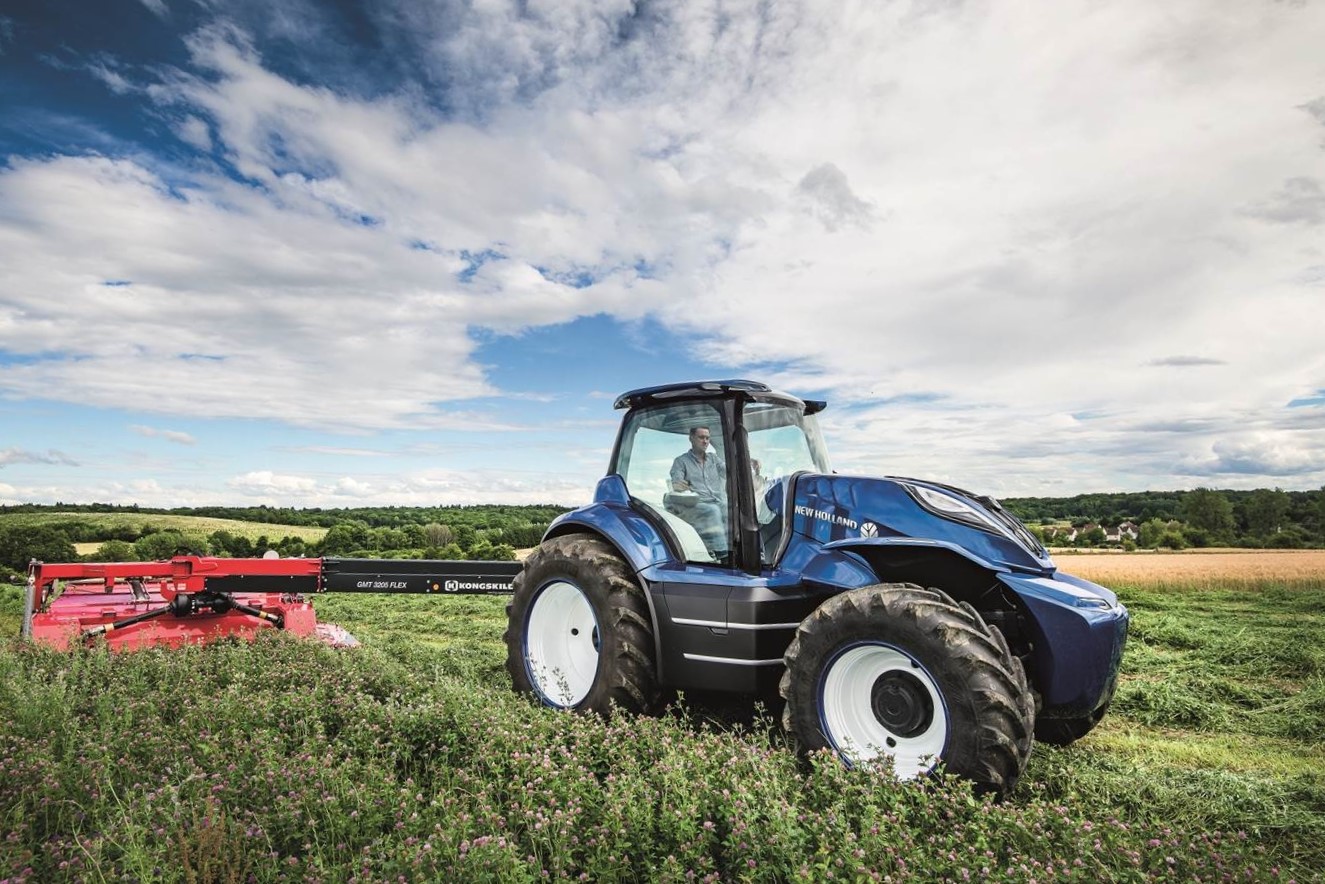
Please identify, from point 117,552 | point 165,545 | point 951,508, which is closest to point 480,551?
point 117,552

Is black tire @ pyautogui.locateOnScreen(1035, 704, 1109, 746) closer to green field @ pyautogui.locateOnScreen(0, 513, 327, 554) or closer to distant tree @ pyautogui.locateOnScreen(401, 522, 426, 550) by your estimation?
distant tree @ pyautogui.locateOnScreen(401, 522, 426, 550)

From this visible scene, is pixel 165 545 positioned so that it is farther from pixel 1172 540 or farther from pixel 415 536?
pixel 1172 540

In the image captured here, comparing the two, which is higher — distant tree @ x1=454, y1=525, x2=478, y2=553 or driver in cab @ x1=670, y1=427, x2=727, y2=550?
driver in cab @ x1=670, y1=427, x2=727, y2=550

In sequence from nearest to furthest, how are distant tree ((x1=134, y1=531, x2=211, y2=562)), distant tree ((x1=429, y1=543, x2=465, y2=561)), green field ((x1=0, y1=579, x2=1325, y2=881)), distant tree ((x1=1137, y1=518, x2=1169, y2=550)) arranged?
1. green field ((x1=0, y1=579, x2=1325, y2=881))
2. distant tree ((x1=429, y1=543, x2=465, y2=561))
3. distant tree ((x1=134, y1=531, x2=211, y2=562))
4. distant tree ((x1=1137, y1=518, x2=1169, y2=550))

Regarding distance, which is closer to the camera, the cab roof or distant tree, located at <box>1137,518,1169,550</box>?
the cab roof

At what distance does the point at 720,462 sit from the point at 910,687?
1.95 m

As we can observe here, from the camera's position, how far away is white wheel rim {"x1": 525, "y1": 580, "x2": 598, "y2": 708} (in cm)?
602

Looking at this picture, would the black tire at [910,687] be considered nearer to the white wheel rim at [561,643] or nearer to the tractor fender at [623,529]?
the tractor fender at [623,529]

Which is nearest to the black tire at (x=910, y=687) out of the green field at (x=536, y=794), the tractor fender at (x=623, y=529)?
the green field at (x=536, y=794)

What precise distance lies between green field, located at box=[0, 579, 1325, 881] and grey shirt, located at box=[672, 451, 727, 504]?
156 centimetres

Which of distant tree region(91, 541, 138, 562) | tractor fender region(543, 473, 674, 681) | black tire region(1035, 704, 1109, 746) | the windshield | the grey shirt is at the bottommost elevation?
black tire region(1035, 704, 1109, 746)

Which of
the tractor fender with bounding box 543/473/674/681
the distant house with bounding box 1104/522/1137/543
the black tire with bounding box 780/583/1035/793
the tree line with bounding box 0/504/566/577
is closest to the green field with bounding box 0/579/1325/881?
the black tire with bounding box 780/583/1035/793

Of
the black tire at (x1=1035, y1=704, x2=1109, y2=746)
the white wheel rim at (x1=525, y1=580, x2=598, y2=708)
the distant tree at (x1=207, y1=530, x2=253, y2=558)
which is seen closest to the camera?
the black tire at (x1=1035, y1=704, x2=1109, y2=746)

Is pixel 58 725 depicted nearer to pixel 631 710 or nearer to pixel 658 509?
pixel 631 710
